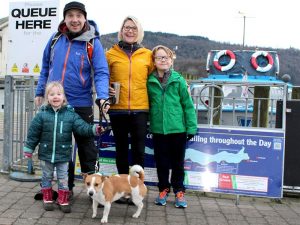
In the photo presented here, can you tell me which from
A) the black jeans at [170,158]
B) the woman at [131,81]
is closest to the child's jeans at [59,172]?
the woman at [131,81]

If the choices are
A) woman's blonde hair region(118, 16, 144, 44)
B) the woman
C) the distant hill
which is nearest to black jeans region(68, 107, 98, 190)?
the woman

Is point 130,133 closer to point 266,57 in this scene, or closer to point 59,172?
point 59,172

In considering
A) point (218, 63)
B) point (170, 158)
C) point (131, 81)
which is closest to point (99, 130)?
point (131, 81)

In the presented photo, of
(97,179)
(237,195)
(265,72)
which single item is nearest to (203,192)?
(237,195)

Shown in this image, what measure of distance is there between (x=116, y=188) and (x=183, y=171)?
1.02 meters

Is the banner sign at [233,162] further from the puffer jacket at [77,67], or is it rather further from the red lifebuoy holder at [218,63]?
the red lifebuoy holder at [218,63]

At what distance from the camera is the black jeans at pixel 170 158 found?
16.5 feet

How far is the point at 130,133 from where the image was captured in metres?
4.99

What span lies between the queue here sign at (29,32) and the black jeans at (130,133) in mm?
1844

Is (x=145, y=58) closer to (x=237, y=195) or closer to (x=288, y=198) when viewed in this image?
(x=237, y=195)

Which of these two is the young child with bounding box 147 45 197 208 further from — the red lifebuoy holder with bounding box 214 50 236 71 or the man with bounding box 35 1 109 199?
the red lifebuoy holder with bounding box 214 50 236 71

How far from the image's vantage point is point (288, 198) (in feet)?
19.6

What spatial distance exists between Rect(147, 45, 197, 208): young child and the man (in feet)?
2.21

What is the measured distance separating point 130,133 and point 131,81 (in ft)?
2.08
